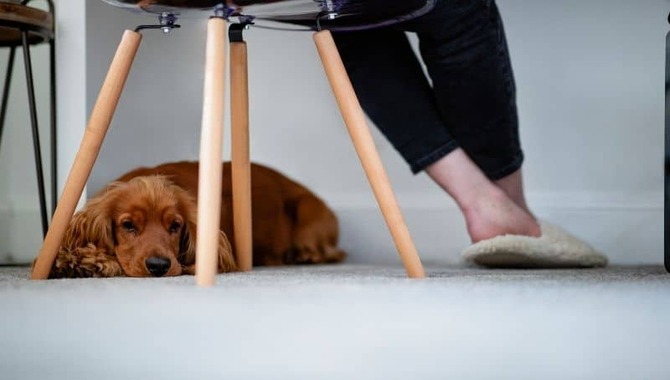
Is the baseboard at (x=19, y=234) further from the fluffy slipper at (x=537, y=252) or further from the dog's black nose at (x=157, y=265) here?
the fluffy slipper at (x=537, y=252)

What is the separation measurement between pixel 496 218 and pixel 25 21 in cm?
94

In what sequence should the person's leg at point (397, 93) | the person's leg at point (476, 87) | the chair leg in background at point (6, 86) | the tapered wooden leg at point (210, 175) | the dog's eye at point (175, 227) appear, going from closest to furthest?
1. the tapered wooden leg at point (210, 175)
2. the dog's eye at point (175, 227)
3. the person's leg at point (476, 87)
4. the person's leg at point (397, 93)
5. the chair leg in background at point (6, 86)

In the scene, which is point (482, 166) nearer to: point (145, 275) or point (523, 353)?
point (145, 275)

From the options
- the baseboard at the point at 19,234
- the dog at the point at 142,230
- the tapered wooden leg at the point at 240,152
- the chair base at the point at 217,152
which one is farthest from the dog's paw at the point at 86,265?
the baseboard at the point at 19,234

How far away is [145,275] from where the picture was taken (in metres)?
1.41

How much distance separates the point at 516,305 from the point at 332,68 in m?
0.49

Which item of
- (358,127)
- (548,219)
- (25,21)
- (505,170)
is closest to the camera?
(358,127)

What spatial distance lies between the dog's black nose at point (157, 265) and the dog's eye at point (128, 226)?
0.30ft

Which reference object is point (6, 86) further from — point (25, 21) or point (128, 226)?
point (128, 226)

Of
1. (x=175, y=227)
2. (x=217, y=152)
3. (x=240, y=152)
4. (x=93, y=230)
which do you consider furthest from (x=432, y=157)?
(x=217, y=152)

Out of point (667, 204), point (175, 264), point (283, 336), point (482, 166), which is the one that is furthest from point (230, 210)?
point (283, 336)

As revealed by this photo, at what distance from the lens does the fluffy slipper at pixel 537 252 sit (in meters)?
1.72

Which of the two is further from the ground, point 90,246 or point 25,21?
point 25,21

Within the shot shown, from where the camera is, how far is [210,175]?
3.66 ft
